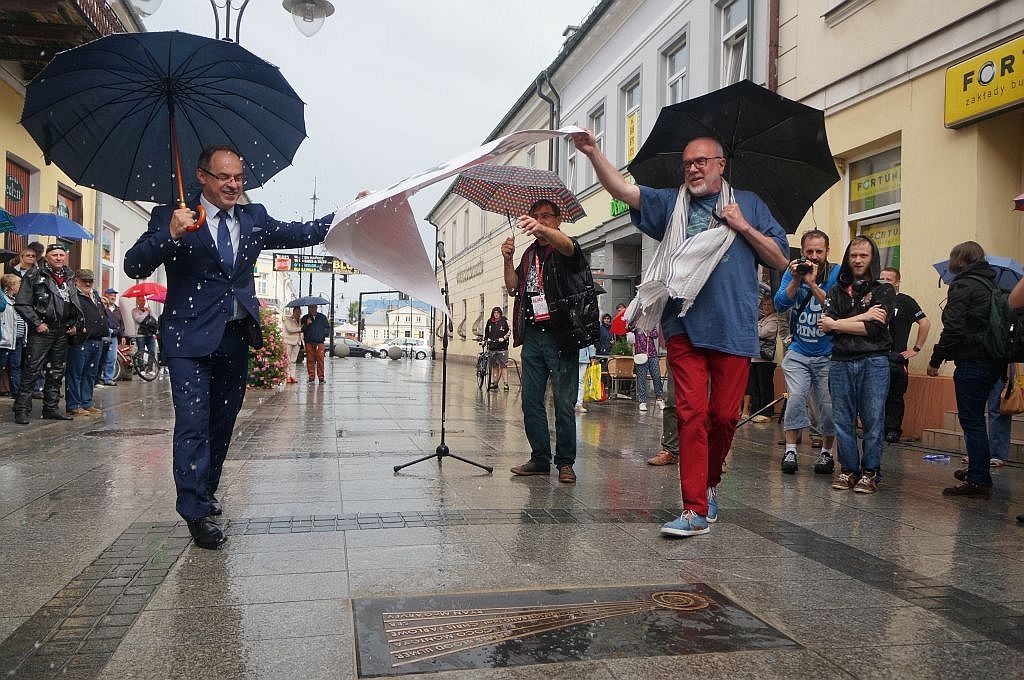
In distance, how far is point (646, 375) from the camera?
1336 cm

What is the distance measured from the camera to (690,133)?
4.95 m

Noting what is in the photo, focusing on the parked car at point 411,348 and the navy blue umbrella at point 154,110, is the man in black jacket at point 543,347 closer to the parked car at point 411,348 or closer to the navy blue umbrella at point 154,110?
the navy blue umbrella at point 154,110

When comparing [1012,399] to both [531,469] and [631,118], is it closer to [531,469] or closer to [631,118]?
[531,469]

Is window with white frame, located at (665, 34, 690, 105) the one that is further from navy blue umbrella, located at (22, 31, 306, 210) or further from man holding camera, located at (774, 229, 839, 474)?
navy blue umbrella, located at (22, 31, 306, 210)

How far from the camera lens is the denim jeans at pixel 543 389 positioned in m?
6.32

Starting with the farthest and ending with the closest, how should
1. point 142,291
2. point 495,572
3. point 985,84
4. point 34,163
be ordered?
point 142,291
point 34,163
point 985,84
point 495,572

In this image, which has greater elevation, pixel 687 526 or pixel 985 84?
pixel 985 84

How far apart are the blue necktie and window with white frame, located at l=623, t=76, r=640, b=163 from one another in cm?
1699

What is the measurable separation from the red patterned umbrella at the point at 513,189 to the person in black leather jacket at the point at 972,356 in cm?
265

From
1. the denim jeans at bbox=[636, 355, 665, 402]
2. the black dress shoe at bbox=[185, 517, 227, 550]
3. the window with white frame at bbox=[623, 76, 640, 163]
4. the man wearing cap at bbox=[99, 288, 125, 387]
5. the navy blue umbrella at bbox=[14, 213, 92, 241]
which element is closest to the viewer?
the black dress shoe at bbox=[185, 517, 227, 550]

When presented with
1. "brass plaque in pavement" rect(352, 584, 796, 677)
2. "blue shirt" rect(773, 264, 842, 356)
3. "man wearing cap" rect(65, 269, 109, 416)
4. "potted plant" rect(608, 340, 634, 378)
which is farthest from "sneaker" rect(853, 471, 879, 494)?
"potted plant" rect(608, 340, 634, 378)

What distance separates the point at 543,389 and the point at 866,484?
2.33 m

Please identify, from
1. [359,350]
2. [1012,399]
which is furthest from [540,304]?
[359,350]

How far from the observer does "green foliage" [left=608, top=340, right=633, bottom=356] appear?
54.2 ft
